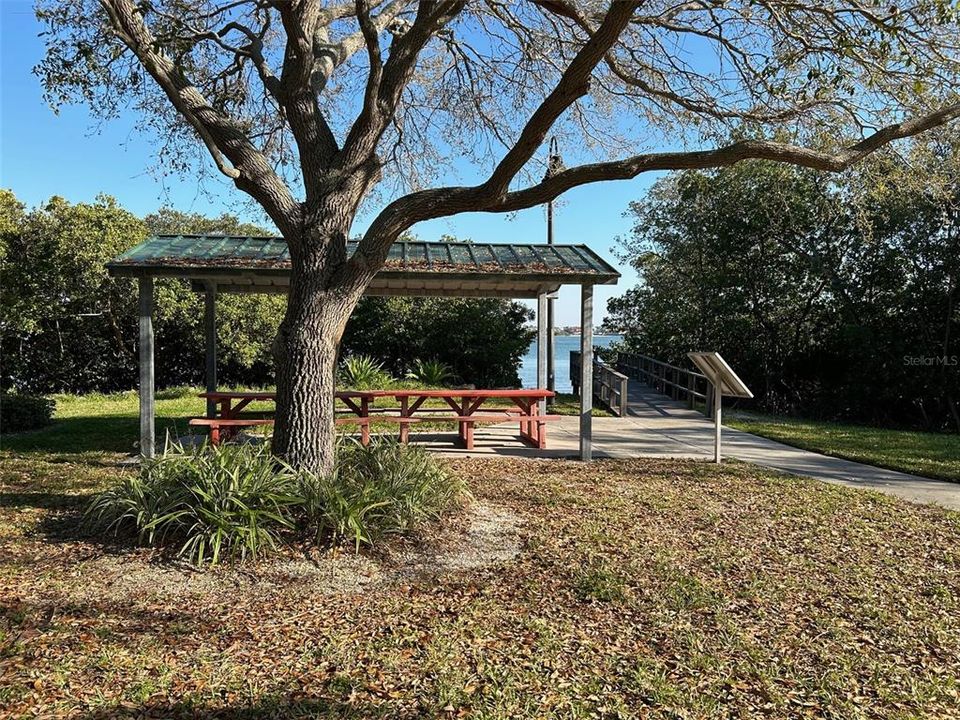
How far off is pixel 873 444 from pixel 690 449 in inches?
143

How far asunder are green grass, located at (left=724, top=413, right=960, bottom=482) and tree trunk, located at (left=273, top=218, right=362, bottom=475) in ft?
25.2

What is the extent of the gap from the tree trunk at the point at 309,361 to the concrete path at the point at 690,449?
3845 millimetres

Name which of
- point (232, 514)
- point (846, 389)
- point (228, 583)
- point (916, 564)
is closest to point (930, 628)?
point (916, 564)

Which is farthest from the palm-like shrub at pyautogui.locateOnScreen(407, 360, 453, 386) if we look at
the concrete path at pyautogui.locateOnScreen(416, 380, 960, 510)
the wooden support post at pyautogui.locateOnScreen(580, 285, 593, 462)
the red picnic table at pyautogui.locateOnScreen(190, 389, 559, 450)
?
the wooden support post at pyautogui.locateOnScreen(580, 285, 593, 462)

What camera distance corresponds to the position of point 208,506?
5.03 meters

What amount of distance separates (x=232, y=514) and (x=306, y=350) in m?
1.53

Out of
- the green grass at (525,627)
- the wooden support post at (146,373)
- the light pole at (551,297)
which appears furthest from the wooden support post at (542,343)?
the wooden support post at (146,373)

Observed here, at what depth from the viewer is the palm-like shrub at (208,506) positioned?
4797 mm

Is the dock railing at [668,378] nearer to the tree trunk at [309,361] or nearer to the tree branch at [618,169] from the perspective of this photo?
the tree branch at [618,169]

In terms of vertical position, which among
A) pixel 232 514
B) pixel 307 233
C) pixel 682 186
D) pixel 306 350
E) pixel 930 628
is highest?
pixel 682 186

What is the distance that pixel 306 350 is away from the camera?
228 inches

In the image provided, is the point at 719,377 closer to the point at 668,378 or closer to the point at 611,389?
the point at 611,389

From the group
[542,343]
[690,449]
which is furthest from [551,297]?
[690,449]

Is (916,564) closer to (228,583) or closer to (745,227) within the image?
(228,583)
